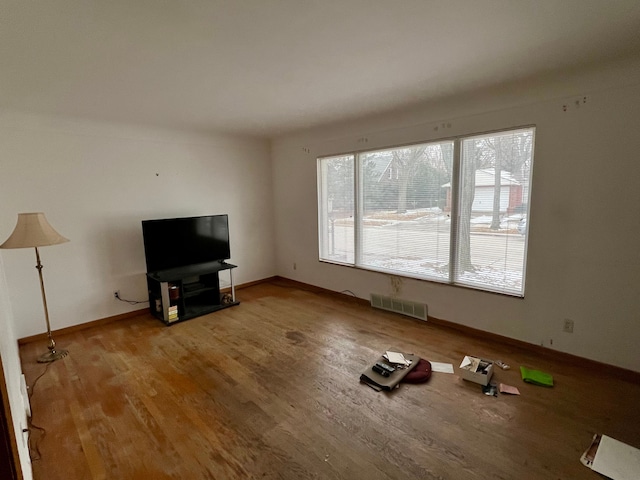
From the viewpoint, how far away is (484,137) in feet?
10.3

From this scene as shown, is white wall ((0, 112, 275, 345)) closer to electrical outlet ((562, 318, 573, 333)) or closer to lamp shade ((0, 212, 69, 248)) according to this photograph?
lamp shade ((0, 212, 69, 248))

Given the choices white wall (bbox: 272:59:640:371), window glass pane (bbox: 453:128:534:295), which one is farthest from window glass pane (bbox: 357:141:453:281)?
Answer: white wall (bbox: 272:59:640:371)

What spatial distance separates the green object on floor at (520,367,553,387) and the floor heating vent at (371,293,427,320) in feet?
4.06

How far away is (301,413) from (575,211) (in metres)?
2.82

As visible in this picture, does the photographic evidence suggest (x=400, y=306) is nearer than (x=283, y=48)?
No

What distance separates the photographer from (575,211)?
2672 millimetres

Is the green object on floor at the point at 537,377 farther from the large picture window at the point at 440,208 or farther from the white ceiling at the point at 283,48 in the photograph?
the white ceiling at the point at 283,48

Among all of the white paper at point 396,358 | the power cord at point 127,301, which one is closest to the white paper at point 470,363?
the white paper at point 396,358

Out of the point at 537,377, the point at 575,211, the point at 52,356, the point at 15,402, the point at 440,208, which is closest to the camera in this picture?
the point at 15,402

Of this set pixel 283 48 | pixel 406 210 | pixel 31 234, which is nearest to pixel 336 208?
pixel 406 210

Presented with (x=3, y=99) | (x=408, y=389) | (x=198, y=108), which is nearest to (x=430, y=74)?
(x=198, y=108)

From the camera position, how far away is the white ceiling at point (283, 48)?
63.7 inches

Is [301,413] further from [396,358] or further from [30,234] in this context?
[30,234]

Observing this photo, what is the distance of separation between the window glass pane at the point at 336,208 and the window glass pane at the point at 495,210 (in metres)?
1.57
